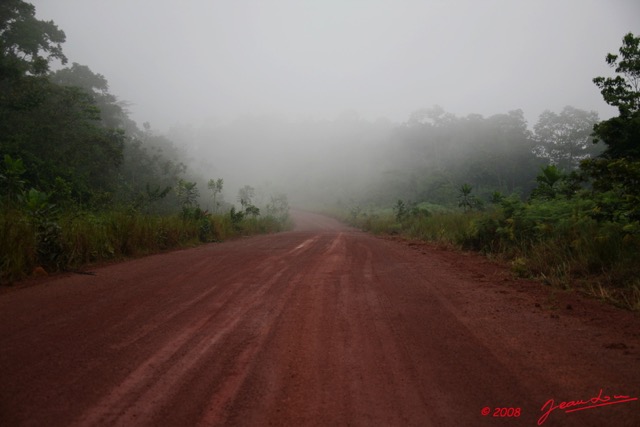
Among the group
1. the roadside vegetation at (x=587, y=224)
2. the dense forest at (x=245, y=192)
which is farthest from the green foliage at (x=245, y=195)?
the roadside vegetation at (x=587, y=224)

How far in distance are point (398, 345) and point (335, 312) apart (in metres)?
0.95

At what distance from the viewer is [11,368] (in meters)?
2.35

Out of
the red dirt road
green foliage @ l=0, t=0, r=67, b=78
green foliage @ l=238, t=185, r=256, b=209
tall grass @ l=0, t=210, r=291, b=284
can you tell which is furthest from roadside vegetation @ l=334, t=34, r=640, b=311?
green foliage @ l=0, t=0, r=67, b=78

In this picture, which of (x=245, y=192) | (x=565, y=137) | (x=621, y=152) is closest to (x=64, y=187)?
(x=621, y=152)

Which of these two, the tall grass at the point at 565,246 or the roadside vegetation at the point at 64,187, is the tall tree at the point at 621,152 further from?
the roadside vegetation at the point at 64,187

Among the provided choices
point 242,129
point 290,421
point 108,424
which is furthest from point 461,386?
point 242,129

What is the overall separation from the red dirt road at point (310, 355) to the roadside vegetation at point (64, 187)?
1.26m

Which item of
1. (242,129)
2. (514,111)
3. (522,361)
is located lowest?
(522,361)

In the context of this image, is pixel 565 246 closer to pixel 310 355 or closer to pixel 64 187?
pixel 310 355

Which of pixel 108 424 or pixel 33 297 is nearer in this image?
pixel 108 424

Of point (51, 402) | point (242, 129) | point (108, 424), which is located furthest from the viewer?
point (242, 129)

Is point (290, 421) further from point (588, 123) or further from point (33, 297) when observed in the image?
point (588, 123)

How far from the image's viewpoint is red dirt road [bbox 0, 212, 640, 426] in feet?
6.32

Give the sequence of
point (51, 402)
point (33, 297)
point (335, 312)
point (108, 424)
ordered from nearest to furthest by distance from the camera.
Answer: point (108, 424)
point (51, 402)
point (335, 312)
point (33, 297)
